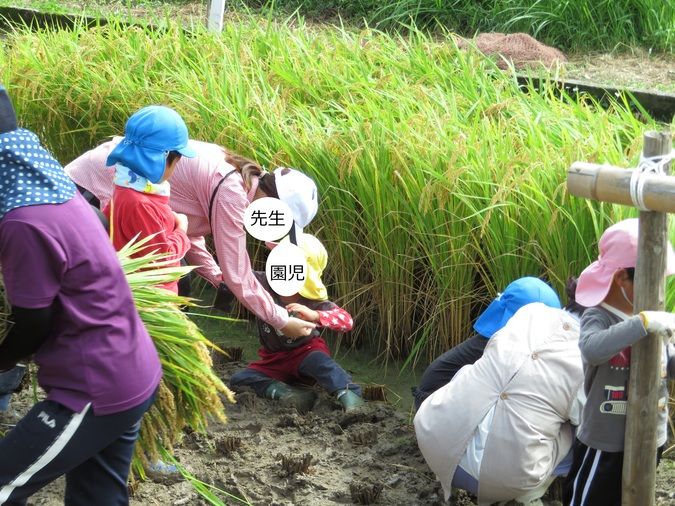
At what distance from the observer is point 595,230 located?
12.8 ft

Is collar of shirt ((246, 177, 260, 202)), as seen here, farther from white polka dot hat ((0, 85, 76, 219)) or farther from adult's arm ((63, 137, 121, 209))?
white polka dot hat ((0, 85, 76, 219))

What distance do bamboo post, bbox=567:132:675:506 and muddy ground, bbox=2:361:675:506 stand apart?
0.71 meters

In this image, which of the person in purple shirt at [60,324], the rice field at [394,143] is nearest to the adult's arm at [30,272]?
the person in purple shirt at [60,324]

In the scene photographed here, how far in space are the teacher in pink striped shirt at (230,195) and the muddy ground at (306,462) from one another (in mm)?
368

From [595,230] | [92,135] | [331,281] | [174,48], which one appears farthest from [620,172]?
[174,48]

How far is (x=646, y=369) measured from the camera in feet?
9.08

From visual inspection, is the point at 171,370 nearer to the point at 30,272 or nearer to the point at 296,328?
the point at 30,272

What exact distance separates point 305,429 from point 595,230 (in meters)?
1.29

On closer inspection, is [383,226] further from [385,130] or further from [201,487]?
[201,487]

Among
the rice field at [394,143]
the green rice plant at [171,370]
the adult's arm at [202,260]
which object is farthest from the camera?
the adult's arm at [202,260]

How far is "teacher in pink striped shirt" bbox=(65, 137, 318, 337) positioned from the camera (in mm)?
3955

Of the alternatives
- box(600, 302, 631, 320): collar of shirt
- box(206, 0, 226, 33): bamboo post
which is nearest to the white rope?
box(600, 302, 631, 320): collar of shirt

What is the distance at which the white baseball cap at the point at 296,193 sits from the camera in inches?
156

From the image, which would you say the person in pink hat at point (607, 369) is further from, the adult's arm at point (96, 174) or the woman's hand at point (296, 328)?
Result: the adult's arm at point (96, 174)
